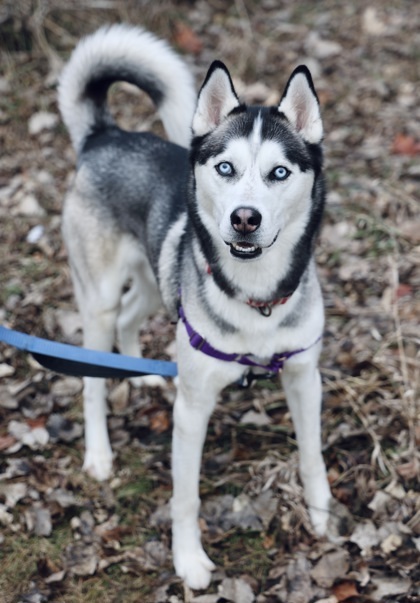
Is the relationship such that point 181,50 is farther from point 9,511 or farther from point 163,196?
point 9,511

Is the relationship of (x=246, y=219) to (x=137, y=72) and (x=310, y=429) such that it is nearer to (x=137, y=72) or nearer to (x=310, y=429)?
(x=310, y=429)

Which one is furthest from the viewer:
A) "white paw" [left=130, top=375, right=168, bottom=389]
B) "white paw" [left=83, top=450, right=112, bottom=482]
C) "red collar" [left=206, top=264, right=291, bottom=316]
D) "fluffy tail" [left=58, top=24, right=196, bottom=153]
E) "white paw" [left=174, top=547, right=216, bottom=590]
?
"white paw" [left=130, top=375, right=168, bottom=389]

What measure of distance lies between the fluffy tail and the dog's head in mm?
672

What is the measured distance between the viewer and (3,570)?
3162 millimetres

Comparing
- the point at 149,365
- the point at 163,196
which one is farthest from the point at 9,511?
the point at 163,196

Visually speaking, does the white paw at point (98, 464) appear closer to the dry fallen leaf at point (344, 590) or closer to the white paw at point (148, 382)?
the white paw at point (148, 382)

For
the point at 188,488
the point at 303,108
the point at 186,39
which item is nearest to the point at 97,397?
the point at 188,488

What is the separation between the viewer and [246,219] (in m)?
2.33

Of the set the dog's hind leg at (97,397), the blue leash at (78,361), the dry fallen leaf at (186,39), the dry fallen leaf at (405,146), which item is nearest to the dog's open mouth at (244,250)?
the blue leash at (78,361)

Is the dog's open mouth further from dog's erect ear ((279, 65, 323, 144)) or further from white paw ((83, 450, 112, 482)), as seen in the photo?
white paw ((83, 450, 112, 482))

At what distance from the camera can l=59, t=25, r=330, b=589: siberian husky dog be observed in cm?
251

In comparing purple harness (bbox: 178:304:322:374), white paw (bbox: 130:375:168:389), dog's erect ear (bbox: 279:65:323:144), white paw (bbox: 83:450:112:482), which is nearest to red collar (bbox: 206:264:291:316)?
purple harness (bbox: 178:304:322:374)

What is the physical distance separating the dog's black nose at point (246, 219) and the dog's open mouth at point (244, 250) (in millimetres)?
81

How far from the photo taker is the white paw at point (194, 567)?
3070 mm
